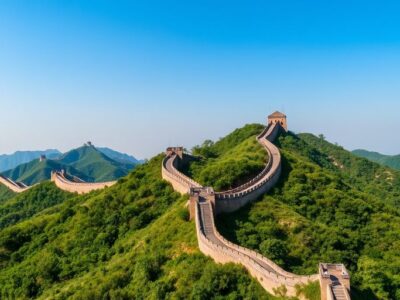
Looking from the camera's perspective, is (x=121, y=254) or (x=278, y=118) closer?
(x=121, y=254)

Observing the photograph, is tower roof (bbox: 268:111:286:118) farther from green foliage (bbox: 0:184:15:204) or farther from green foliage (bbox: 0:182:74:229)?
green foliage (bbox: 0:184:15:204)

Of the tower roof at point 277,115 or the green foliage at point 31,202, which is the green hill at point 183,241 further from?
the tower roof at point 277,115

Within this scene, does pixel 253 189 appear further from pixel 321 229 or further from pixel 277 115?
pixel 277 115

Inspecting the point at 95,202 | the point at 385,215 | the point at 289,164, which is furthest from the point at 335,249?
the point at 95,202

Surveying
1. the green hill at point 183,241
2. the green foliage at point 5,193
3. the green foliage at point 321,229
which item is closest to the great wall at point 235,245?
the green hill at point 183,241

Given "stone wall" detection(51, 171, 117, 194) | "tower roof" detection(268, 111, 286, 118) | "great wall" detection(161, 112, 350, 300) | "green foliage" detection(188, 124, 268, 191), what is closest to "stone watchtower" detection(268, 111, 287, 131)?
"tower roof" detection(268, 111, 286, 118)

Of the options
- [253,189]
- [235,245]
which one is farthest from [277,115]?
[235,245]
